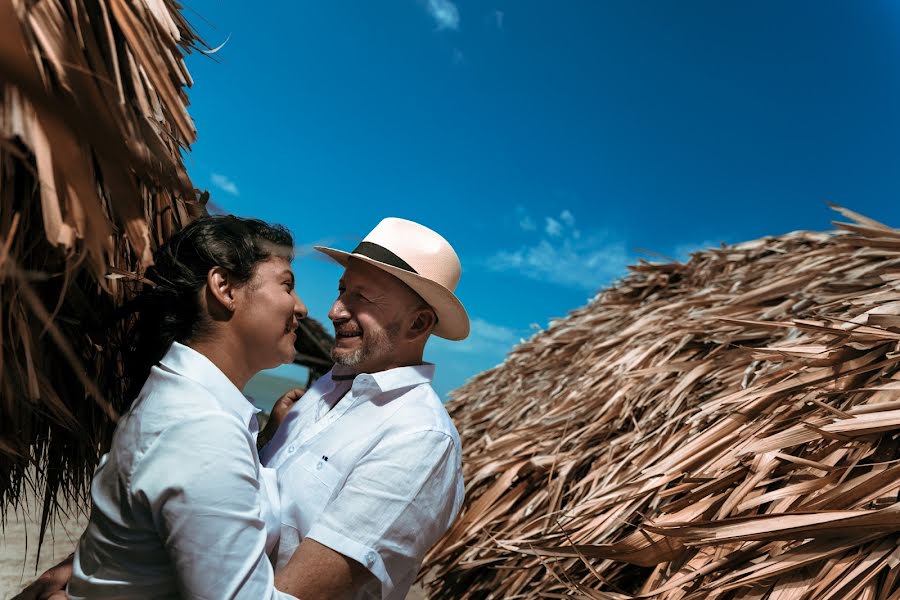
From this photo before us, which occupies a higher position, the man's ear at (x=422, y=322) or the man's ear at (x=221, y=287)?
the man's ear at (x=422, y=322)

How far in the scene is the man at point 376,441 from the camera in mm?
1385

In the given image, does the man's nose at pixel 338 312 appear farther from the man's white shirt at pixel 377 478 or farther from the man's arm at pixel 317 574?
the man's arm at pixel 317 574

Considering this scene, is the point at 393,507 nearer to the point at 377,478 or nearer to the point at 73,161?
the point at 377,478

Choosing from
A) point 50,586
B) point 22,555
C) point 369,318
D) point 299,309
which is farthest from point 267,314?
point 22,555

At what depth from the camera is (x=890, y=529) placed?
1.31 metres

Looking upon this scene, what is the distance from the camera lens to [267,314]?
1372 millimetres

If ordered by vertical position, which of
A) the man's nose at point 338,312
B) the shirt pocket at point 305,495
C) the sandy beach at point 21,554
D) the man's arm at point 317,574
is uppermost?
the man's nose at point 338,312

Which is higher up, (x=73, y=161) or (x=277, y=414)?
(x=73, y=161)

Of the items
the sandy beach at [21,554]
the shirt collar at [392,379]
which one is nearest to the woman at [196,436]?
the shirt collar at [392,379]

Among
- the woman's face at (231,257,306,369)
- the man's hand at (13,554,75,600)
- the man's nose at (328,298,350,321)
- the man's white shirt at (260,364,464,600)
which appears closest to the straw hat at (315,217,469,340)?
the man's nose at (328,298,350,321)

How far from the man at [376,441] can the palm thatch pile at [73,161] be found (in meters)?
0.54

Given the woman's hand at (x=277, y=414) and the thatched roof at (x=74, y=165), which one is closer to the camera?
the thatched roof at (x=74, y=165)

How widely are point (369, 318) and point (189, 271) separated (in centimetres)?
64

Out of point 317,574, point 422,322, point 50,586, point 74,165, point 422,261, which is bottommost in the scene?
point 50,586
